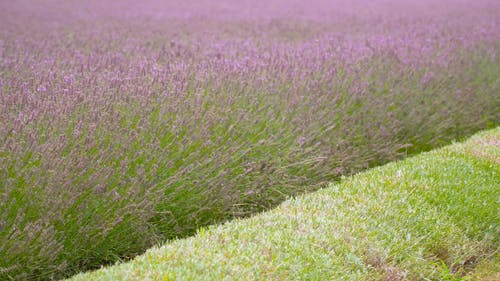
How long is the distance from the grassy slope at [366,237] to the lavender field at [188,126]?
1.11ft

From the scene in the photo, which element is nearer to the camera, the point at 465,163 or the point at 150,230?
the point at 150,230

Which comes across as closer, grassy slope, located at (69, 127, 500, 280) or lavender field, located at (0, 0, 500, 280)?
grassy slope, located at (69, 127, 500, 280)

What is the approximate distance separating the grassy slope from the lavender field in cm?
34

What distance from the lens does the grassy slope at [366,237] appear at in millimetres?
2594

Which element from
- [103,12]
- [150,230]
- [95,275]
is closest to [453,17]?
[103,12]

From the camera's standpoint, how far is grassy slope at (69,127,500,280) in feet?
8.51

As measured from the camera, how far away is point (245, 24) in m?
8.93

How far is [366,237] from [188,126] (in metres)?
1.26

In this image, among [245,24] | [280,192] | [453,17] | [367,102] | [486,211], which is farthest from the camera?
[453,17]

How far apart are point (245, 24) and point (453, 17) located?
347 cm

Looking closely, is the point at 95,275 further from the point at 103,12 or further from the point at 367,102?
the point at 103,12

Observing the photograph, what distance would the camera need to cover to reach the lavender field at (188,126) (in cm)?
294

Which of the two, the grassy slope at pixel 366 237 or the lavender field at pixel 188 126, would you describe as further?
the lavender field at pixel 188 126

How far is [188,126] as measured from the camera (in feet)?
12.1
